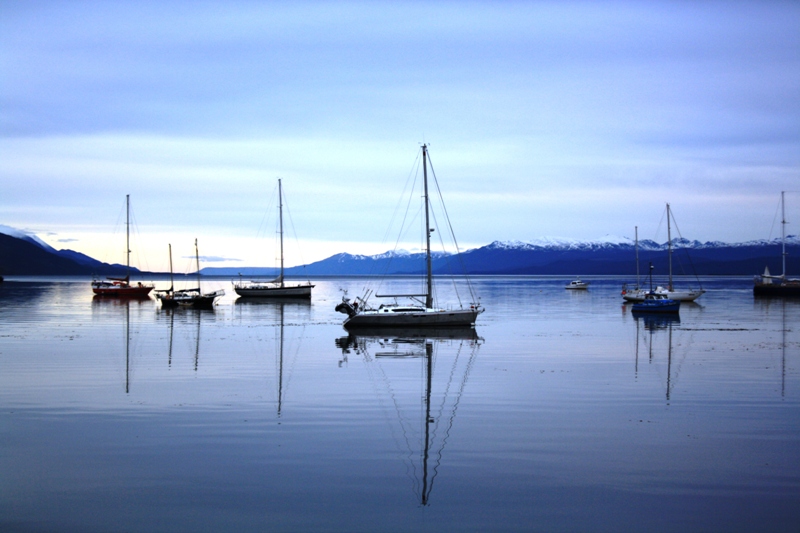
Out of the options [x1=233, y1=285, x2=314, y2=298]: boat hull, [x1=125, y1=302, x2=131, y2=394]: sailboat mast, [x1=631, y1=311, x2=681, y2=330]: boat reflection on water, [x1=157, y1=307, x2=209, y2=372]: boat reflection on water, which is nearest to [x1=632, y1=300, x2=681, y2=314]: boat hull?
[x1=631, y1=311, x2=681, y2=330]: boat reflection on water

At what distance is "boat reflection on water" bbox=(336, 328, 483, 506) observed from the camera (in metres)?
17.8

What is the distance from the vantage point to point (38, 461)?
54.6 ft

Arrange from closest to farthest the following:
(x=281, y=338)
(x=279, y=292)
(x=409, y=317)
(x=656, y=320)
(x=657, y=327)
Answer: (x=281, y=338), (x=409, y=317), (x=657, y=327), (x=656, y=320), (x=279, y=292)

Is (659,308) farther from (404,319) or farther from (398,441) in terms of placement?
(398,441)

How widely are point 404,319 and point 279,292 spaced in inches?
2404

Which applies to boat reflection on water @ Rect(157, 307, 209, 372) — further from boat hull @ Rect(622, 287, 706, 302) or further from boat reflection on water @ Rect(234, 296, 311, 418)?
boat hull @ Rect(622, 287, 706, 302)

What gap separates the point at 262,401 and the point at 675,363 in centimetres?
2048

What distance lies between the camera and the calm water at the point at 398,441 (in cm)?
1348

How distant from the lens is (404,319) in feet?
184

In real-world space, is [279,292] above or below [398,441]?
above

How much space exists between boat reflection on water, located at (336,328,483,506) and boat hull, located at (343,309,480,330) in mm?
732

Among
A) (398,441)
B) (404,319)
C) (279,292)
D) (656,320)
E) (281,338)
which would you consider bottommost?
(656,320)

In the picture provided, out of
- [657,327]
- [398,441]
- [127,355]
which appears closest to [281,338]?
[127,355]

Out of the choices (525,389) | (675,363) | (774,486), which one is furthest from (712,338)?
(774,486)
